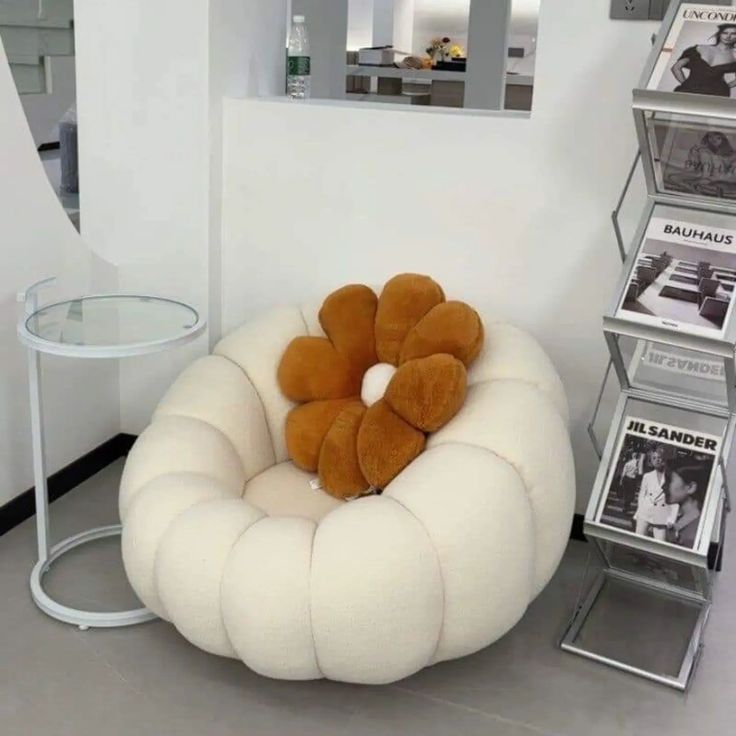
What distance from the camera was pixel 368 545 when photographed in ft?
6.18

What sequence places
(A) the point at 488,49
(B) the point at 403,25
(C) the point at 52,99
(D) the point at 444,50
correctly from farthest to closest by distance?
(B) the point at 403,25
(D) the point at 444,50
(A) the point at 488,49
(C) the point at 52,99

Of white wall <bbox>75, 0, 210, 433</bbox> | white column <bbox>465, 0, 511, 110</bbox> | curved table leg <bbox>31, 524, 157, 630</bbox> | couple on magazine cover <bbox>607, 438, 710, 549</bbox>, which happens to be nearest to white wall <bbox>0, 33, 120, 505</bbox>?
white wall <bbox>75, 0, 210, 433</bbox>

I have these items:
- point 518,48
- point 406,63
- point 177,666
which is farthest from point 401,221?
point 518,48

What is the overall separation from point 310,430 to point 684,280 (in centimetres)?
99

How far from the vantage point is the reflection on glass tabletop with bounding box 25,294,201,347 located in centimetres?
226

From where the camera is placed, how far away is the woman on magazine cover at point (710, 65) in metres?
1.91

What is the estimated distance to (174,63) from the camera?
2.74 m

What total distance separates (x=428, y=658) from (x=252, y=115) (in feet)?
5.45

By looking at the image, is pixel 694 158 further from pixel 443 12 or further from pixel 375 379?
pixel 443 12

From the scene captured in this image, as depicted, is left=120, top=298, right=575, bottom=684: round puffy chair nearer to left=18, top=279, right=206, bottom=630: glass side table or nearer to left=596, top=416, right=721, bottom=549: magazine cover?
left=596, top=416, right=721, bottom=549: magazine cover

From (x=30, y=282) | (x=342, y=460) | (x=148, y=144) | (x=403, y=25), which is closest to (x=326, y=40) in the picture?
(x=148, y=144)

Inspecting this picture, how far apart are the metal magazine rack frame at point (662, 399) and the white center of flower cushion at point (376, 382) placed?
0.58 metres

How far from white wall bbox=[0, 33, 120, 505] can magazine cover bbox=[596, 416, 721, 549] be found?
1576 millimetres

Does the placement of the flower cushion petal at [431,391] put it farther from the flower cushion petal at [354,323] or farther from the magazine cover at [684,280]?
the magazine cover at [684,280]
